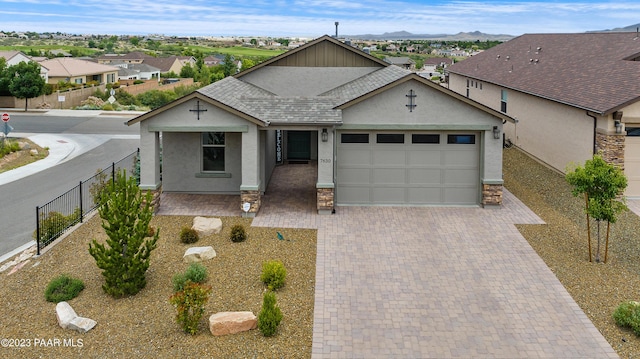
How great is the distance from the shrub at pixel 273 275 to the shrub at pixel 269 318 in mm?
1786

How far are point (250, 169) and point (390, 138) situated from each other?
15.6 ft

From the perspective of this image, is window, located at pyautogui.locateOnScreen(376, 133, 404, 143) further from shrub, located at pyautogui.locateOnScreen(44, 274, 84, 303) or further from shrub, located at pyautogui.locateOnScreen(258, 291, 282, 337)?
shrub, located at pyautogui.locateOnScreen(44, 274, 84, 303)

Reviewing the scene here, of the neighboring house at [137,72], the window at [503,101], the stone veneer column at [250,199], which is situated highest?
the neighboring house at [137,72]

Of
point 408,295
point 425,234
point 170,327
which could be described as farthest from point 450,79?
point 170,327

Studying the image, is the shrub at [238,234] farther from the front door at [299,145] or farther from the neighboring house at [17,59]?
the neighboring house at [17,59]

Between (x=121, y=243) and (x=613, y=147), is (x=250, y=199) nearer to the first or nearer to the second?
(x=121, y=243)

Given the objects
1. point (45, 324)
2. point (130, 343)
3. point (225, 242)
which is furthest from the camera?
point (225, 242)

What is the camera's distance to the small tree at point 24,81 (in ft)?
152

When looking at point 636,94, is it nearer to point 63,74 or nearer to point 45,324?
point 45,324

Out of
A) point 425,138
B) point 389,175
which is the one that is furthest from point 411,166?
point 425,138

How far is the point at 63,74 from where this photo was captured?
6538 centimetres

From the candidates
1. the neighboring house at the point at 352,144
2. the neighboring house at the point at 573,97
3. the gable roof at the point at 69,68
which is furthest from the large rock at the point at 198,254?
the gable roof at the point at 69,68

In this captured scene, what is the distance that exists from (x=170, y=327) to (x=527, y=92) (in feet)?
67.0

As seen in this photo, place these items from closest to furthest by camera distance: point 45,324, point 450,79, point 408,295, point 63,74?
point 45,324 < point 408,295 < point 450,79 < point 63,74
